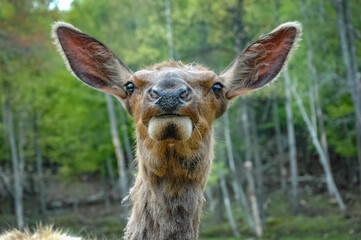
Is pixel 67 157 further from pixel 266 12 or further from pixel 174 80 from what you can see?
pixel 174 80

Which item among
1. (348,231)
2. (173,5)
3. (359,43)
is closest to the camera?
(348,231)

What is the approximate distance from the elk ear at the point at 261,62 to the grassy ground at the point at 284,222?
1215 centimetres

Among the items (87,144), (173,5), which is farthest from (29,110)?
(173,5)

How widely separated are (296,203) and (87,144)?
12.9m

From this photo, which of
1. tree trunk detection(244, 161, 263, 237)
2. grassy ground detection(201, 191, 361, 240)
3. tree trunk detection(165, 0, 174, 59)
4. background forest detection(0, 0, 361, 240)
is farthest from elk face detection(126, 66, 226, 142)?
tree trunk detection(165, 0, 174, 59)

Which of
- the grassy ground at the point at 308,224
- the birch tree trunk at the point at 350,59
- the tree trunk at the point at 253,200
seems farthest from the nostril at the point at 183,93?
the tree trunk at the point at 253,200

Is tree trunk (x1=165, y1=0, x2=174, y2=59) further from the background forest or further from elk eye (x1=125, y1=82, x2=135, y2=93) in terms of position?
elk eye (x1=125, y1=82, x2=135, y2=93)

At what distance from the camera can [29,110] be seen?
98.4 feet

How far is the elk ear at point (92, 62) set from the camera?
13.6ft

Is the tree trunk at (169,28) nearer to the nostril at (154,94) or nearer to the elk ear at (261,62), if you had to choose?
the elk ear at (261,62)

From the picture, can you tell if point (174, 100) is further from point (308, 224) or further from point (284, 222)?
point (284, 222)

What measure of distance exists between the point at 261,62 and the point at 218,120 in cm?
1646

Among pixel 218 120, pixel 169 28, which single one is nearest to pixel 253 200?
pixel 218 120

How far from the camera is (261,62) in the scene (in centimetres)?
427
